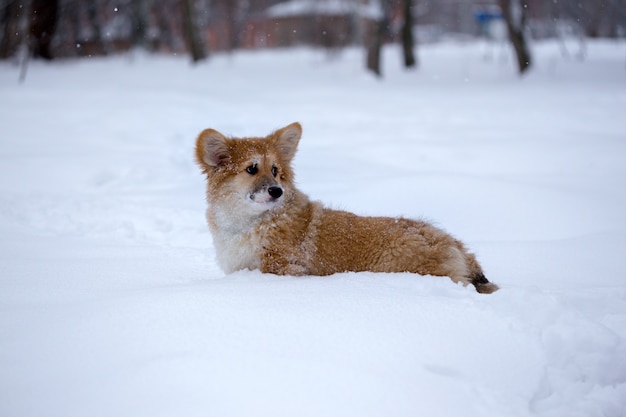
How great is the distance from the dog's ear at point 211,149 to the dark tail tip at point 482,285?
2095 millimetres

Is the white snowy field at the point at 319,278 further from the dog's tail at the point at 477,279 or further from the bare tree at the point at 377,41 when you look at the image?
the bare tree at the point at 377,41

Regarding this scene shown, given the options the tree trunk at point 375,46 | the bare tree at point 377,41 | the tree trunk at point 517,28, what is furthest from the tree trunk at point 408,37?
the tree trunk at point 517,28

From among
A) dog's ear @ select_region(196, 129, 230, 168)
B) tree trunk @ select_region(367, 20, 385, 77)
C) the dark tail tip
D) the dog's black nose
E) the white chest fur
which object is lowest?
the dark tail tip

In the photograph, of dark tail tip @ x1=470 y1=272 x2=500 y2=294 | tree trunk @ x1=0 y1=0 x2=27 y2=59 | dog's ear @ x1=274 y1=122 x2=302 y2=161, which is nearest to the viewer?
dark tail tip @ x1=470 y1=272 x2=500 y2=294

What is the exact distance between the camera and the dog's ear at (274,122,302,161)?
443 cm

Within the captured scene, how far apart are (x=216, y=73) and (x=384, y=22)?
589cm

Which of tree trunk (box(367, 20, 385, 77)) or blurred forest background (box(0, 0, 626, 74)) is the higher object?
blurred forest background (box(0, 0, 626, 74))

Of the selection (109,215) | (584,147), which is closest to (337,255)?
(109,215)

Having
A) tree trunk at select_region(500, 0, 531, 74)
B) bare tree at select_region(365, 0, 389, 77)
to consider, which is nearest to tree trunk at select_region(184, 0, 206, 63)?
bare tree at select_region(365, 0, 389, 77)

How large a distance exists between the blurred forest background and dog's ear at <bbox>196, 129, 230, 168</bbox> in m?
14.0

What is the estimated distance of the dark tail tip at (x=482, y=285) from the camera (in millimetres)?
3691

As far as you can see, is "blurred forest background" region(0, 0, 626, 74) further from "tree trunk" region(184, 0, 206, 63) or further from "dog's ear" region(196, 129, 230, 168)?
"dog's ear" region(196, 129, 230, 168)

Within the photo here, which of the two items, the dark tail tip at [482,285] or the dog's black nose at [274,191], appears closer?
the dark tail tip at [482,285]

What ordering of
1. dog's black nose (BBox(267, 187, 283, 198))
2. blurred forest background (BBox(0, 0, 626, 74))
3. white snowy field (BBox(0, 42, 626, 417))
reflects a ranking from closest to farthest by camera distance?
1. white snowy field (BBox(0, 42, 626, 417))
2. dog's black nose (BBox(267, 187, 283, 198))
3. blurred forest background (BBox(0, 0, 626, 74))
